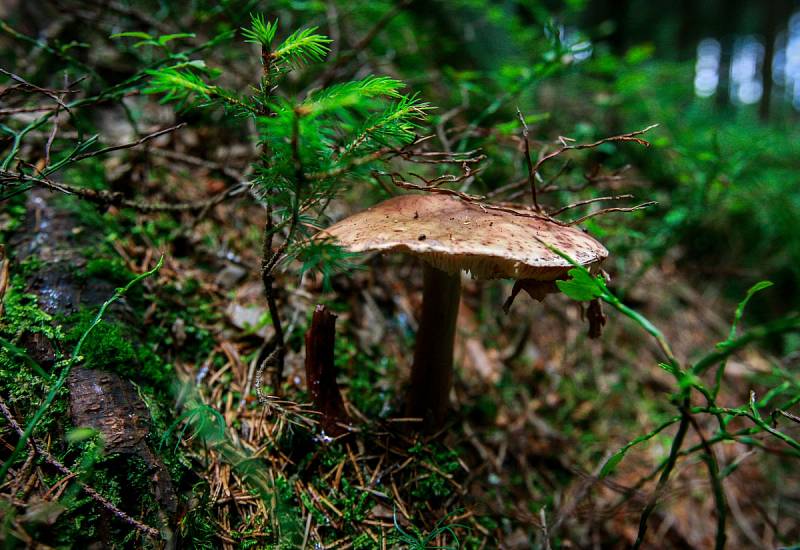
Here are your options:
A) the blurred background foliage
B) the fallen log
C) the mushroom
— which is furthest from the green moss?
the mushroom

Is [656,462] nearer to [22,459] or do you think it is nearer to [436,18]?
[22,459]

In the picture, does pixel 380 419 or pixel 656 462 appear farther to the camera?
pixel 656 462

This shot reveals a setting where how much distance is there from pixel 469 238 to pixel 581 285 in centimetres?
32

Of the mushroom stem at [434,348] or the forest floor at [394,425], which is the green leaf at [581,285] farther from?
the mushroom stem at [434,348]

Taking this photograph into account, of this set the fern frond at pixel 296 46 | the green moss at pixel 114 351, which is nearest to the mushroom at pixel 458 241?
the fern frond at pixel 296 46

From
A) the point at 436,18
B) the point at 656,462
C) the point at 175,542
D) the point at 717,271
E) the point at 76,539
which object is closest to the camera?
the point at 76,539

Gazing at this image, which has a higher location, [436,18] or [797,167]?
[436,18]

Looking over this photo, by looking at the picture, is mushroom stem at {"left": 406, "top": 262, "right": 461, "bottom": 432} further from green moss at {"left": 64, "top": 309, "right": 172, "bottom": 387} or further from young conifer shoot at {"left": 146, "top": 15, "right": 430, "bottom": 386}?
green moss at {"left": 64, "top": 309, "right": 172, "bottom": 387}

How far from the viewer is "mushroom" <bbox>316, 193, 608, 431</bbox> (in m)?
1.18

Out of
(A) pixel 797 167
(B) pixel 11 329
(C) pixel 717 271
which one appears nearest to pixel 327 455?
(B) pixel 11 329

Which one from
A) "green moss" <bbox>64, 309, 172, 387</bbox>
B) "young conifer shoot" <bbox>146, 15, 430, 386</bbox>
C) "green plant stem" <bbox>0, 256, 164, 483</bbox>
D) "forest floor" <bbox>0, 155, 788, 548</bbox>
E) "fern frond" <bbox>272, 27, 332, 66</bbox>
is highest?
"fern frond" <bbox>272, 27, 332, 66</bbox>

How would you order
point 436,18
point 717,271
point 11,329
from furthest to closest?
1. point 436,18
2. point 717,271
3. point 11,329

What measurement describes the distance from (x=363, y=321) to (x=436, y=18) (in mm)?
3278

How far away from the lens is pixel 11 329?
1.37 meters
